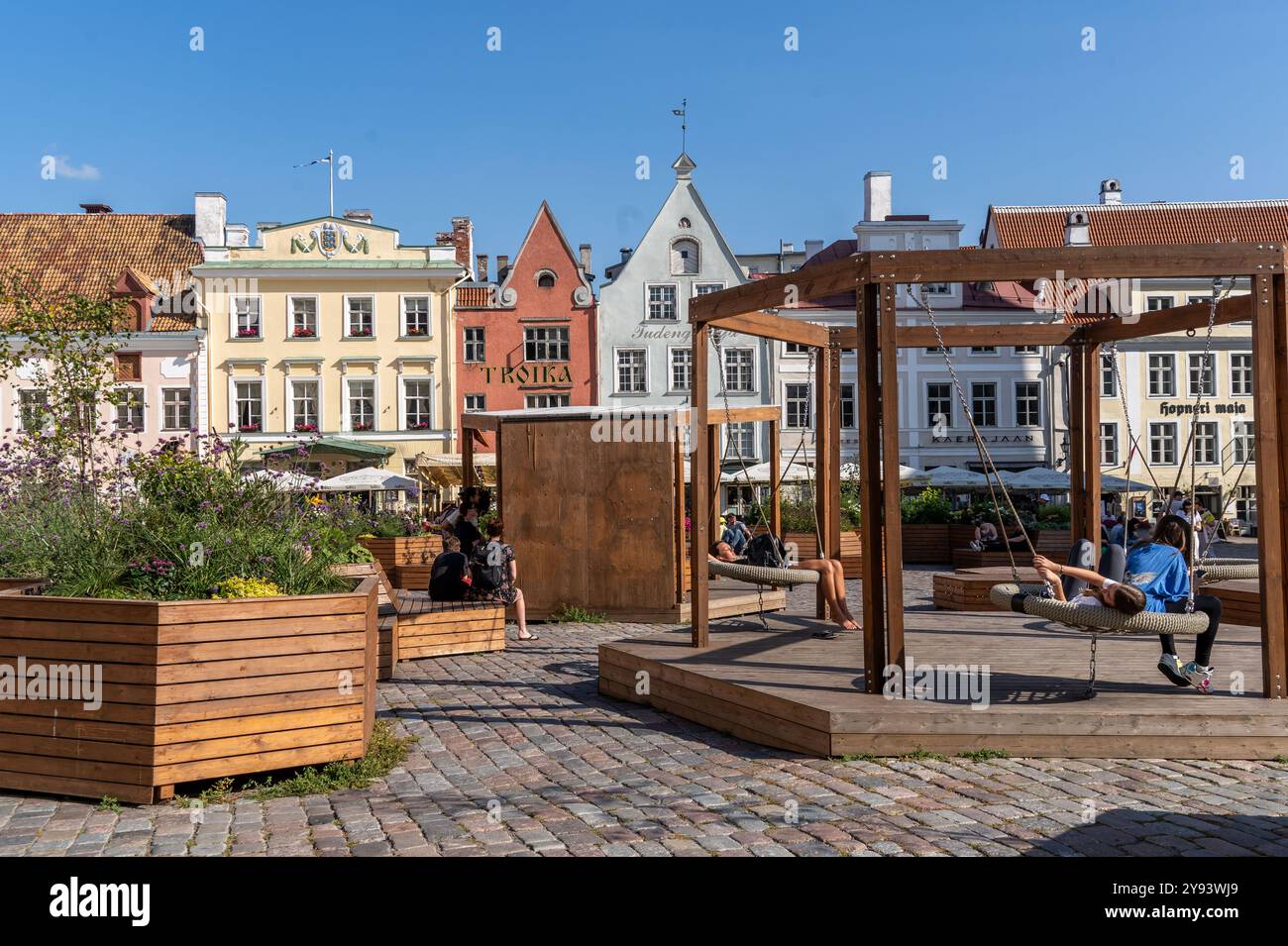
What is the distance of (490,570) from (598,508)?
201 centimetres

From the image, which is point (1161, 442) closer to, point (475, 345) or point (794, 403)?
point (794, 403)

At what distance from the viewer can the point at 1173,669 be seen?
297 inches

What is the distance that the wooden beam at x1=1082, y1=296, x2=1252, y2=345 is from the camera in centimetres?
937

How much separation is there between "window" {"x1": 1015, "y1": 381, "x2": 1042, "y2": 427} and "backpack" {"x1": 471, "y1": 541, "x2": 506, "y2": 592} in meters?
35.3

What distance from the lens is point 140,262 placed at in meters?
46.6

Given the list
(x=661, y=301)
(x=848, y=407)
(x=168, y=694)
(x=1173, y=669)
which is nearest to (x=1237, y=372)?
(x=848, y=407)

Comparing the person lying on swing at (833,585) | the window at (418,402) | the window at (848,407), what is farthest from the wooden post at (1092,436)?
the window at (418,402)

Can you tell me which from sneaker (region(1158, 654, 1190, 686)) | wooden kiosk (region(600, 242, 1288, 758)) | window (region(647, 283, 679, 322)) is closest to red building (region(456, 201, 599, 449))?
window (region(647, 283, 679, 322))

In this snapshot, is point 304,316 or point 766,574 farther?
point 304,316

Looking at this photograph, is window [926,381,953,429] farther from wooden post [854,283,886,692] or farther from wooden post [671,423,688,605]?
wooden post [854,283,886,692]

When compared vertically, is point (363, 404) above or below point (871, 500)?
above

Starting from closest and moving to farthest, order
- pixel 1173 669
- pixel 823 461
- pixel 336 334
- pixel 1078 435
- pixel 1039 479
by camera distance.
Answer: pixel 1173 669 → pixel 823 461 → pixel 1078 435 → pixel 1039 479 → pixel 336 334

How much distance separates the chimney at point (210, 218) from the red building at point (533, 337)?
10.7 m
